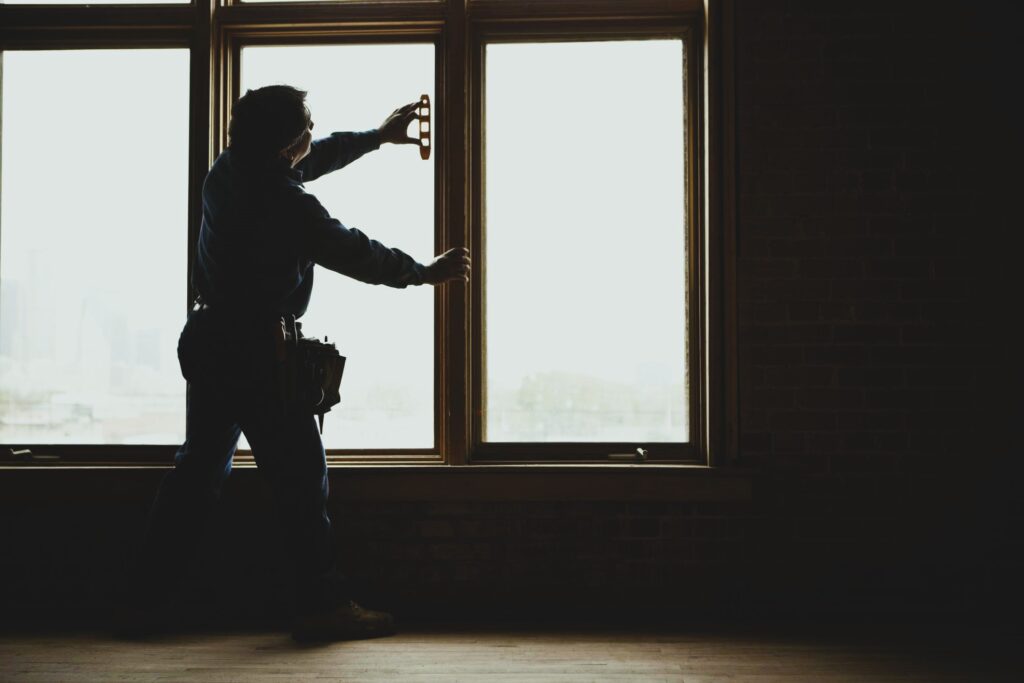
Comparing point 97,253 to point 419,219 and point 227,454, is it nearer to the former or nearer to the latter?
point 227,454

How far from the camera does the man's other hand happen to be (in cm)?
288

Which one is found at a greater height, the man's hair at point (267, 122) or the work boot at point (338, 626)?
the man's hair at point (267, 122)

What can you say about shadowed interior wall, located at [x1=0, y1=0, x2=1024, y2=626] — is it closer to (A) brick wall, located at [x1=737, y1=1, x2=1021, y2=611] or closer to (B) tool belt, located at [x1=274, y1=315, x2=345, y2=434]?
(A) brick wall, located at [x1=737, y1=1, x2=1021, y2=611]

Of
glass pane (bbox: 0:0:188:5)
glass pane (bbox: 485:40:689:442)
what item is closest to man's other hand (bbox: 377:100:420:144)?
glass pane (bbox: 485:40:689:442)

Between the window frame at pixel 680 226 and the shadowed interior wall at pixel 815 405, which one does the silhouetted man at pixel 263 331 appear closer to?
the shadowed interior wall at pixel 815 405

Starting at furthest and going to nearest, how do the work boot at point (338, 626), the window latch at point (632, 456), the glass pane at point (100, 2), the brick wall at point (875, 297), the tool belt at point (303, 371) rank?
the glass pane at point (100, 2)
the window latch at point (632, 456)
the brick wall at point (875, 297)
the work boot at point (338, 626)
the tool belt at point (303, 371)

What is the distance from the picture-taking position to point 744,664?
2.36 metres

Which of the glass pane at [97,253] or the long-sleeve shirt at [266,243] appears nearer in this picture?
the long-sleeve shirt at [266,243]

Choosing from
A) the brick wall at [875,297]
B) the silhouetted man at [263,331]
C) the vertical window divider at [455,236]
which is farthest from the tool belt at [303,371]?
the brick wall at [875,297]

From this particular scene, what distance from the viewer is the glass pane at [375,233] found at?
300 cm

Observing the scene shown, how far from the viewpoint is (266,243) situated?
98.0 inches

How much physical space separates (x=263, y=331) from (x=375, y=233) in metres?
0.67

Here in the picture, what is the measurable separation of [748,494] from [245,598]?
1703mm

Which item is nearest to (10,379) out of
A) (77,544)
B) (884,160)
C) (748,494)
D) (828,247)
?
(77,544)
